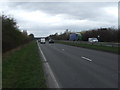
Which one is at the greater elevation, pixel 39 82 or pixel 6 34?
pixel 6 34

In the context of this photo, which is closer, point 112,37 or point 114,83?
point 114,83

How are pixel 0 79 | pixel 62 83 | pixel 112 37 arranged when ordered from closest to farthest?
pixel 62 83
pixel 0 79
pixel 112 37

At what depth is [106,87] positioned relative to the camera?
10016mm

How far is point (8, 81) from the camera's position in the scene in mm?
11508

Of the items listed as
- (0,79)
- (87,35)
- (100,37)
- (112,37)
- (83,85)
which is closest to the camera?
(83,85)

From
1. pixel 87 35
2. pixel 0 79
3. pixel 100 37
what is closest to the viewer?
pixel 0 79

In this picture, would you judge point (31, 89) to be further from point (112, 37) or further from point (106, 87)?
point (112, 37)

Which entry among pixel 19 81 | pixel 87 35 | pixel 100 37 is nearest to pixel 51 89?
pixel 19 81

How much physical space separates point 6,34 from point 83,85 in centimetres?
2311

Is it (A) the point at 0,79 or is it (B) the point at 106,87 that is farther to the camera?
(A) the point at 0,79

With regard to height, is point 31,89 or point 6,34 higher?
point 6,34

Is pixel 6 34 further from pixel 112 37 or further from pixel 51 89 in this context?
pixel 112 37

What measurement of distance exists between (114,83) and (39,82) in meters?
2.85

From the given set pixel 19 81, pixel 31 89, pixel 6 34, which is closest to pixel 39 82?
pixel 19 81
